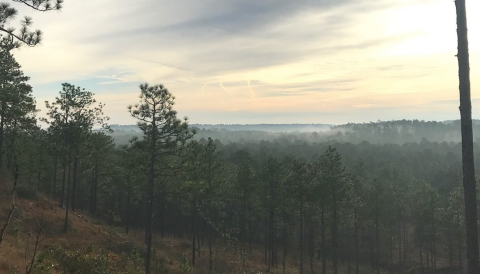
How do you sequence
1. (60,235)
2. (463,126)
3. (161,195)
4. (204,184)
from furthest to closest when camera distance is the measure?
(161,195) → (60,235) → (204,184) → (463,126)

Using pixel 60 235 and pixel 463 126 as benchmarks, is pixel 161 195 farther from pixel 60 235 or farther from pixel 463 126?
pixel 463 126

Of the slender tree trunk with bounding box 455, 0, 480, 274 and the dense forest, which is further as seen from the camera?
the dense forest

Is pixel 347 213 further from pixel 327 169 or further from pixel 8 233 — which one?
pixel 8 233

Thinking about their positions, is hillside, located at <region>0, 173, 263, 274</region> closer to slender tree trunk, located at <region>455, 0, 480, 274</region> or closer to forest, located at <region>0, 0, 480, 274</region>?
forest, located at <region>0, 0, 480, 274</region>

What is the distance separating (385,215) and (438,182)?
3078 centimetres

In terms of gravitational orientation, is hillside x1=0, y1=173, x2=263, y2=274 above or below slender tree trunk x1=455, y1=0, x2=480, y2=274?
below

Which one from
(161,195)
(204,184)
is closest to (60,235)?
(161,195)

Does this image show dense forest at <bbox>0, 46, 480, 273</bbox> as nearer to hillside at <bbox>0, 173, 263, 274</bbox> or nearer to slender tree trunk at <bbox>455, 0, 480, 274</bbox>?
hillside at <bbox>0, 173, 263, 274</bbox>

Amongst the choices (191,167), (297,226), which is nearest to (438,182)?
(297,226)

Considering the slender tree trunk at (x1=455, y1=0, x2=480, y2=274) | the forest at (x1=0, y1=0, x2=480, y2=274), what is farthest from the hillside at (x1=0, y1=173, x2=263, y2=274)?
the slender tree trunk at (x1=455, y1=0, x2=480, y2=274)

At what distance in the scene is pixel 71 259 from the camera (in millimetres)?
13805

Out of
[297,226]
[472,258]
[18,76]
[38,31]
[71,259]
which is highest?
[18,76]

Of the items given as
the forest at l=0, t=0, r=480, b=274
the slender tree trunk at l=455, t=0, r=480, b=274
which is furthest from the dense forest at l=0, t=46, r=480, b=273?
the slender tree trunk at l=455, t=0, r=480, b=274

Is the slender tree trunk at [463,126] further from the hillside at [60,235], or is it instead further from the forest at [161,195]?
the hillside at [60,235]
